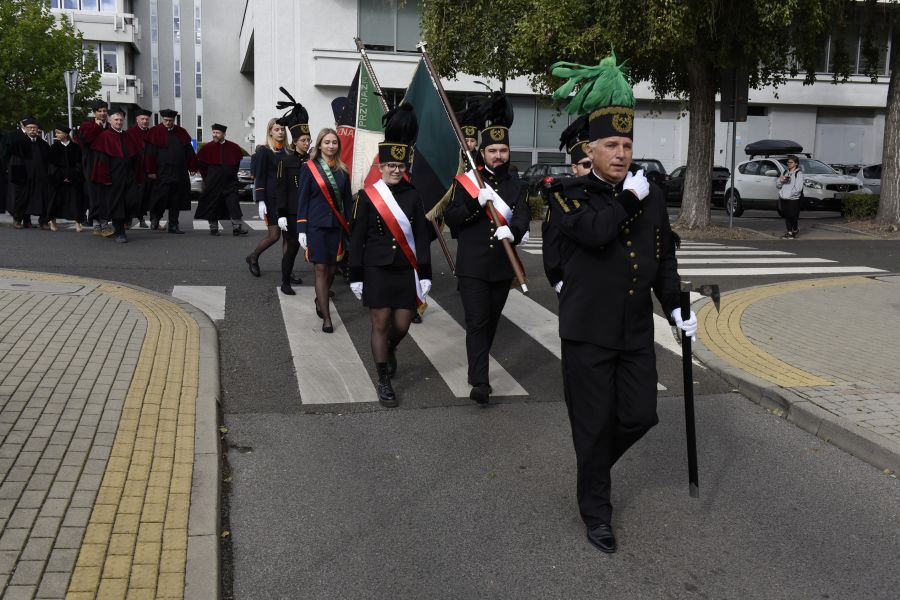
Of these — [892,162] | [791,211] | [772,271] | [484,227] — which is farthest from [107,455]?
[892,162]

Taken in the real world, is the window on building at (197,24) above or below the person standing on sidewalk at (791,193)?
above

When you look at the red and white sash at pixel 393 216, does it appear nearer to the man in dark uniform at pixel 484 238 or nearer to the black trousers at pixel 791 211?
the man in dark uniform at pixel 484 238

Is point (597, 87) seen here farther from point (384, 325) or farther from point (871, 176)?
point (871, 176)

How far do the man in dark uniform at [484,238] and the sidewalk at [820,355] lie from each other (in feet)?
6.55

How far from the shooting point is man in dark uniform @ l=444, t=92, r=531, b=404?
6.24 metres

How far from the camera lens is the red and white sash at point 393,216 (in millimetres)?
6332

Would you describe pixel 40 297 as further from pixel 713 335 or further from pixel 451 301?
pixel 713 335

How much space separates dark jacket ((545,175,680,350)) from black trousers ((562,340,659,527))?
0.26 ft

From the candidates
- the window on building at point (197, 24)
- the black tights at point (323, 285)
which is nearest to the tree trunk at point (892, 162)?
the black tights at point (323, 285)

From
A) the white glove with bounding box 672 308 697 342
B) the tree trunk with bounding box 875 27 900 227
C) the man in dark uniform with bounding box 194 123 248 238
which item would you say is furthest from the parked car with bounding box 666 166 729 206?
the white glove with bounding box 672 308 697 342

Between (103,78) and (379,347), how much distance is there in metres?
58.2

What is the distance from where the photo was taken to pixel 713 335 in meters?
8.36

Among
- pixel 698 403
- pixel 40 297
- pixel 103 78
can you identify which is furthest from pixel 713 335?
pixel 103 78

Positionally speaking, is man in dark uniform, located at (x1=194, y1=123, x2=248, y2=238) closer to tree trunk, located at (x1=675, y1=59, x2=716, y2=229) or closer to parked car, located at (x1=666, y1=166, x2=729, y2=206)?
tree trunk, located at (x1=675, y1=59, x2=716, y2=229)
